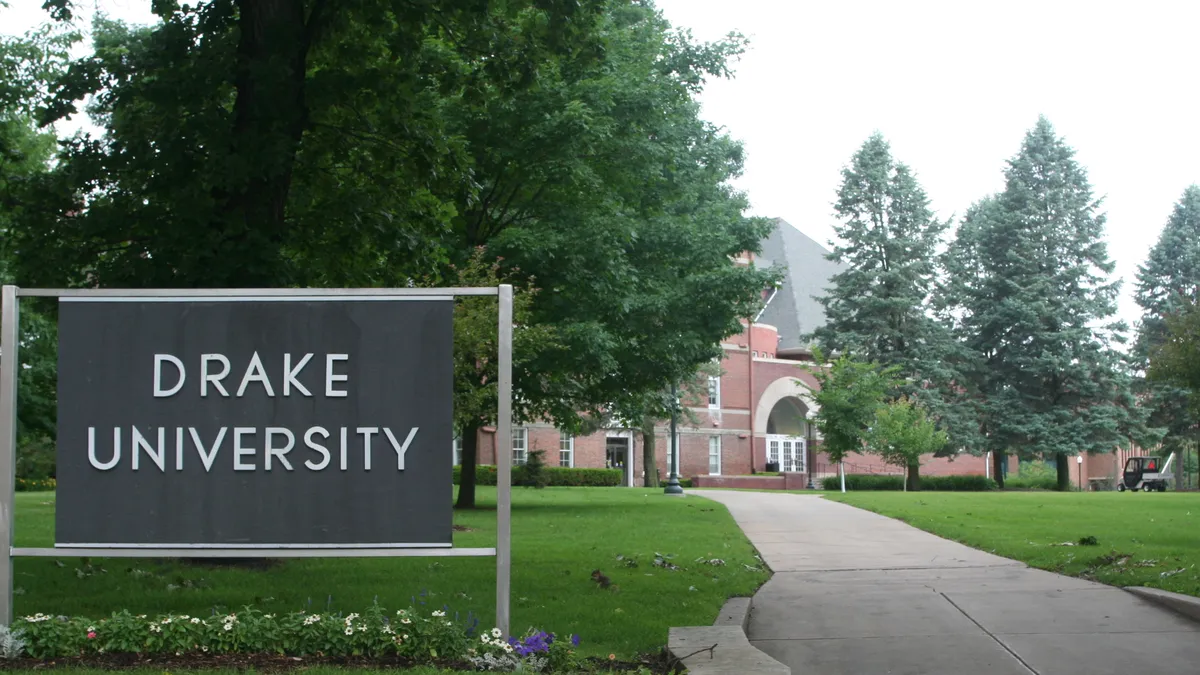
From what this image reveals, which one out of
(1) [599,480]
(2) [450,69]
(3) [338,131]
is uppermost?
(2) [450,69]

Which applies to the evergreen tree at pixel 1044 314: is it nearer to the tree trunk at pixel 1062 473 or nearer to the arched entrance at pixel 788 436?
the tree trunk at pixel 1062 473

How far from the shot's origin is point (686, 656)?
269 inches

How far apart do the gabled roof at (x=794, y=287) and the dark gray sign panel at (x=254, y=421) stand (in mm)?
57727

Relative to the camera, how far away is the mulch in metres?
6.66

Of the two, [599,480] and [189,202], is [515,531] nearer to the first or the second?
[189,202]

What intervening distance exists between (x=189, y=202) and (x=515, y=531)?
322 inches

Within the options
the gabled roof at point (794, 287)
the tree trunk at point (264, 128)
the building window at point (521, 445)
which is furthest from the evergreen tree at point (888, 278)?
the tree trunk at point (264, 128)

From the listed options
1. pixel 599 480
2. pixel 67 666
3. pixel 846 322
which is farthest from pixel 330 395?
pixel 846 322

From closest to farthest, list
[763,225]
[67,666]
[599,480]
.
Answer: [67,666], [763,225], [599,480]

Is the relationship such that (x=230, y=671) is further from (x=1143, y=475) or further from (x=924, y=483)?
(x=1143, y=475)

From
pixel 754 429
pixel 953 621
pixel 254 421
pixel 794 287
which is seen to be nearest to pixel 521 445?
pixel 754 429

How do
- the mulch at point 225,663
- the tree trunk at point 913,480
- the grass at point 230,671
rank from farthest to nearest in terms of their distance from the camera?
the tree trunk at point 913,480, the mulch at point 225,663, the grass at point 230,671

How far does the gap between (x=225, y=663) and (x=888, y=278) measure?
167ft

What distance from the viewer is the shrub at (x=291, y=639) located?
22.7 ft
